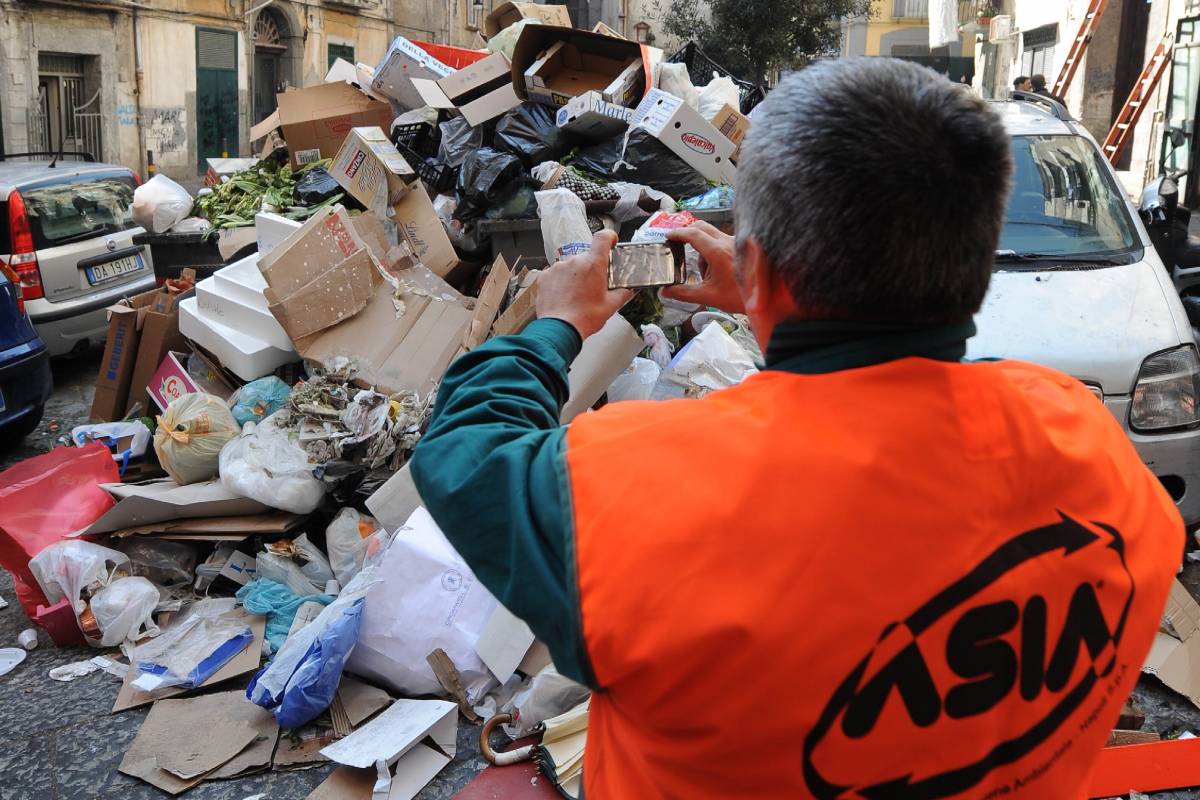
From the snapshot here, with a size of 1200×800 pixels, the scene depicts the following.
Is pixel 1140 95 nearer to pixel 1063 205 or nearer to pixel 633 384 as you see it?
pixel 1063 205

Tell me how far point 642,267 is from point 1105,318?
10.8 feet

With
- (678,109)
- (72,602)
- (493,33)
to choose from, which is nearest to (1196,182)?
(493,33)

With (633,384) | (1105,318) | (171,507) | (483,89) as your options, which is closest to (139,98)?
(483,89)

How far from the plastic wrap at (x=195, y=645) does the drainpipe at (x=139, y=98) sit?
16.0m

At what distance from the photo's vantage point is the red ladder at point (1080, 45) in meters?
16.9

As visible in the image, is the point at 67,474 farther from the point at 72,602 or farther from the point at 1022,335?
the point at 1022,335

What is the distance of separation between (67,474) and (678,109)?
3.44m

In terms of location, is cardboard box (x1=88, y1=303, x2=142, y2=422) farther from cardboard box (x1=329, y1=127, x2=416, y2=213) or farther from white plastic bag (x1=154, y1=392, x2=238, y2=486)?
cardboard box (x1=329, y1=127, x2=416, y2=213)

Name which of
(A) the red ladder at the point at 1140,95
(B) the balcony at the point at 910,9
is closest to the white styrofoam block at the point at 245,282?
(A) the red ladder at the point at 1140,95

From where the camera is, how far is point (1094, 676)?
1.10 metres

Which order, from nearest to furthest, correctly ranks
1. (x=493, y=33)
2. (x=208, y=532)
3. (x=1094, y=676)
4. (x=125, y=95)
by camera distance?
1. (x=1094, y=676)
2. (x=208, y=532)
3. (x=493, y=33)
4. (x=125, y=95)

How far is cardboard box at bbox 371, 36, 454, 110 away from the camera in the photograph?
6809 mm

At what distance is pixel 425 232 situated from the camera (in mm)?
5367

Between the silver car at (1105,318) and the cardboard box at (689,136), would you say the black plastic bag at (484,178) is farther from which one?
the silver car at (1105,318)
